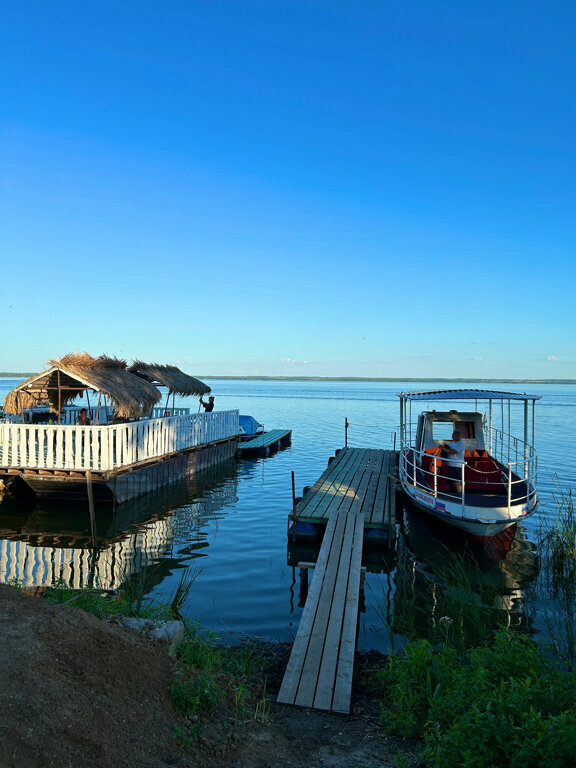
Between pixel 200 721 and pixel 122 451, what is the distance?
11.6 m

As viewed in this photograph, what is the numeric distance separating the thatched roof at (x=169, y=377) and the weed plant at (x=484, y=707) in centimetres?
1633

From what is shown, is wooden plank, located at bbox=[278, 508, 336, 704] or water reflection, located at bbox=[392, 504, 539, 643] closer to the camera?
wooden plank, located at bbox=[278, 508, 336, 704]

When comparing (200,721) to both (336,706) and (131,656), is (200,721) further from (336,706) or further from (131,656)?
(336,706)

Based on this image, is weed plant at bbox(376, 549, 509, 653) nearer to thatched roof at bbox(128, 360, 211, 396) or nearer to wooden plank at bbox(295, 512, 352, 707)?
wooden plank at bbox(295, 512, 352, 707)

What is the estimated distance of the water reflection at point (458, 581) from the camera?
323 inches

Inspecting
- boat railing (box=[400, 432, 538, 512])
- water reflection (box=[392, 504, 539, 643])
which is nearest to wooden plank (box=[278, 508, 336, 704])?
water reflection (box=[392, 504, 539, 643])

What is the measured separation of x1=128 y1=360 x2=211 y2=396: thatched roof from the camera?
68.1 feet

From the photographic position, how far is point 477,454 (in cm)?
1512

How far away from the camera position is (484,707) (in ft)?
14.8

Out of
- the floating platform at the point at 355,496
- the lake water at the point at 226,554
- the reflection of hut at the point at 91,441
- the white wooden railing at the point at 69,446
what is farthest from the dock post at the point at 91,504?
the floating platform at the point at 355,496

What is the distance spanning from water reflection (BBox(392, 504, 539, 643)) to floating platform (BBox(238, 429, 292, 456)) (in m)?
13.7

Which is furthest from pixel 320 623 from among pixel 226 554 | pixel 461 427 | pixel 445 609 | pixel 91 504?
pixel 461 427

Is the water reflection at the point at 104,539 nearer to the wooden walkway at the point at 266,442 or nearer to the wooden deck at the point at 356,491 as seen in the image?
the wooden deck at the point at 356,491

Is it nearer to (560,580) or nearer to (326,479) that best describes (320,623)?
(560,580)
